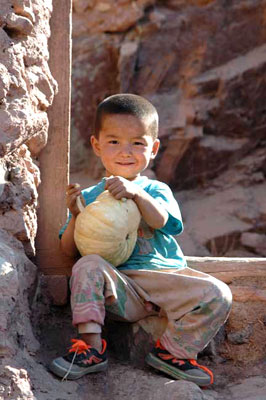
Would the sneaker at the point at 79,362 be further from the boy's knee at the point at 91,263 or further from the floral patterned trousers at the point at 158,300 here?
the boy's knee at the point at 91,263

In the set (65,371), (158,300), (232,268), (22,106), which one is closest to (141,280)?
(158,300)

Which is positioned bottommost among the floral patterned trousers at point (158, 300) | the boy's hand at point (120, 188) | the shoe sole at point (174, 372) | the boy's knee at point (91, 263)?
the shoe sole at point (174, 372)

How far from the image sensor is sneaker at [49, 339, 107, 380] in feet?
9.19

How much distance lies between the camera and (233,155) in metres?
8.45

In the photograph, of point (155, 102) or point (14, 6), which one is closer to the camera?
point (14, 6)

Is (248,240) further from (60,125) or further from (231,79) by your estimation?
(60,125)

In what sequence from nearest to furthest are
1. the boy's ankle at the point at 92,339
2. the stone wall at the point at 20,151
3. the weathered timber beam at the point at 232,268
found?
the stone wall at the point at 20,151, the boy's ankle at the point at 92,339, the weathered timber beam at the point at 232,268

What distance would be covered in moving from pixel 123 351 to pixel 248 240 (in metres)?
4.64

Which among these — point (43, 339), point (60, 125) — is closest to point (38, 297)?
point (43, 339)

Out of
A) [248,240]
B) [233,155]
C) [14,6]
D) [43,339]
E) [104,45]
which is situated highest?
[14,6]

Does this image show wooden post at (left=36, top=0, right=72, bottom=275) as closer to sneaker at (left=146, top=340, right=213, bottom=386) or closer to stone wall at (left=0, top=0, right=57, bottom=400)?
stone wall at (left=0, top=0, right=57, bottom=400)

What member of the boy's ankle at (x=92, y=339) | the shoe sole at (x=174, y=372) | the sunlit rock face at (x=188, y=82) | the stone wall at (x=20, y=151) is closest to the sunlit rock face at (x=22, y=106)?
the stone wall at (x=20, y=151)

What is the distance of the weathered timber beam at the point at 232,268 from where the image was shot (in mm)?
3584

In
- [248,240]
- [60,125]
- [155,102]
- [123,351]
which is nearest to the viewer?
[123,351]
